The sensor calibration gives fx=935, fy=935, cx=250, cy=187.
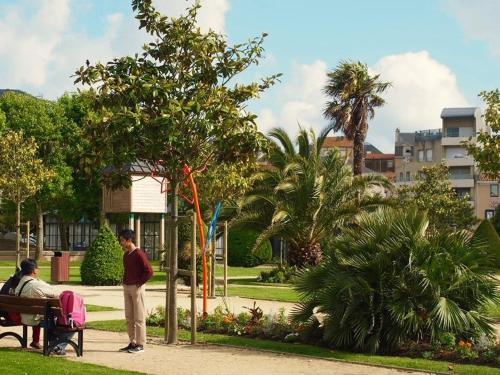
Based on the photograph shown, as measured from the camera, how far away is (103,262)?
28.9 metres

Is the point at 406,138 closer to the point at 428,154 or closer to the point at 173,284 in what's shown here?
the point at 428,154

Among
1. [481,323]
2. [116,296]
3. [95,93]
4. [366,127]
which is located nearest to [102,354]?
[95,93]

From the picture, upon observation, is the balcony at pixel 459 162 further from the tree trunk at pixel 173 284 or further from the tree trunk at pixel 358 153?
the tree trunk at pixel 173 284

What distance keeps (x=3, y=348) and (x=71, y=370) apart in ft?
8.37

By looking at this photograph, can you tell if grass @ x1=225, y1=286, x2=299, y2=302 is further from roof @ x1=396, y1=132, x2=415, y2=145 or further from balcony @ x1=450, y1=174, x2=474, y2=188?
roof @ x1=396, y1=132, x2=415, y2=145

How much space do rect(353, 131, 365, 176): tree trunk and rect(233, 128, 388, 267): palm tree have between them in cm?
1287

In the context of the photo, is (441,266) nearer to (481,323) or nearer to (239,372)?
(481,323)

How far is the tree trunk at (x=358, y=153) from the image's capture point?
47.1 m


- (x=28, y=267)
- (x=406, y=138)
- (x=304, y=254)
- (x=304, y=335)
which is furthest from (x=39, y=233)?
(x=406, y=138)

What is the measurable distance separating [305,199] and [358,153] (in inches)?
673

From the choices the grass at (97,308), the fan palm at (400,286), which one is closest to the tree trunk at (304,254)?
the grass at (97,308)

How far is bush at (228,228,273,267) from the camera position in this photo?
153ft

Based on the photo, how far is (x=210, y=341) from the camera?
14031 mm

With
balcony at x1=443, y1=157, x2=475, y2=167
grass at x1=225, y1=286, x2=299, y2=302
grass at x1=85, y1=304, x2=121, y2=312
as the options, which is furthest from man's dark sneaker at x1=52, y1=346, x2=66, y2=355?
balcony at x1=443, y1=157, x2=475, y2=167
